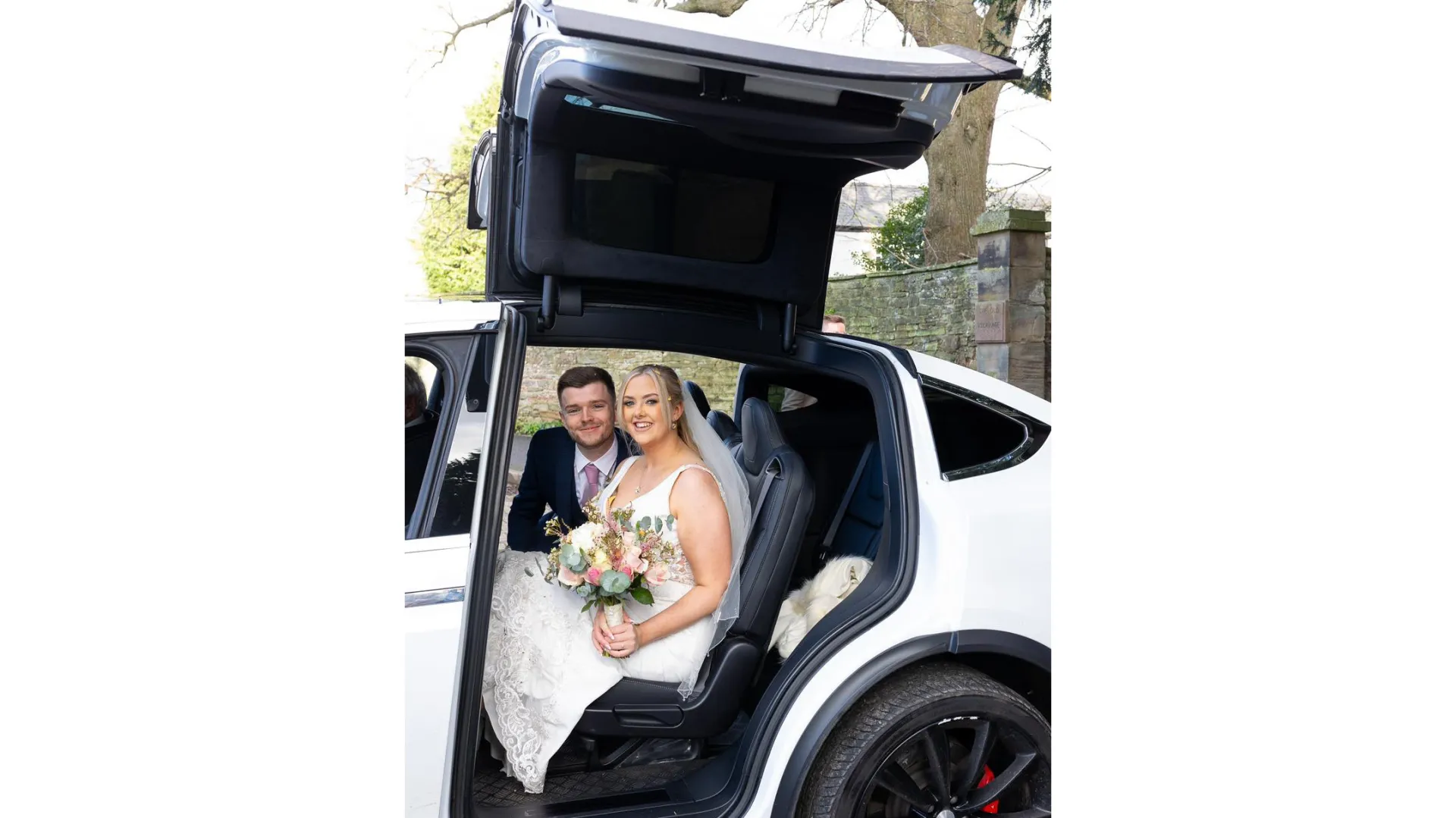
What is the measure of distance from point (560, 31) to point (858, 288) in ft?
30.2

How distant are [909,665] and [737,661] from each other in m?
0.43

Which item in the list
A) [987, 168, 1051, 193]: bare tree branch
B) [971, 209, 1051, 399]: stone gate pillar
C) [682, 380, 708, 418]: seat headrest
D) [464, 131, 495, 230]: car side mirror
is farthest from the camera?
[987, 168, 1051, 193]: bare tree branch

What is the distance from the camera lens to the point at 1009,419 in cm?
254

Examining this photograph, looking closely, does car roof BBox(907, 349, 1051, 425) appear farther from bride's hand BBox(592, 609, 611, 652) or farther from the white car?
bride's hand BBox(592, 609, 611, 652)

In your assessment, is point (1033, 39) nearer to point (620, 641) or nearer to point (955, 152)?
point (955, 152)

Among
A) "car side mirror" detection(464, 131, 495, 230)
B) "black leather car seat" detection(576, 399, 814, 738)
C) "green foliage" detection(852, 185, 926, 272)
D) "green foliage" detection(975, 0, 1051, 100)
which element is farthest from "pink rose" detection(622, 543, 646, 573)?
"green foliage" detection(852, 185, 926, 272)

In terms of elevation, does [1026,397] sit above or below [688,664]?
above

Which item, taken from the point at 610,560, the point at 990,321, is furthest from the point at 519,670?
the point at 990,321

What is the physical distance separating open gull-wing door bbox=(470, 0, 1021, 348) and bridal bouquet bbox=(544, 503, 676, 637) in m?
0.51

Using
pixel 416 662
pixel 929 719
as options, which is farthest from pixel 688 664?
pixel 416 662

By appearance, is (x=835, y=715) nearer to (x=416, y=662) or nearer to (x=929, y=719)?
(x=929, y=719)

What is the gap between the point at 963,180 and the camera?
10.9m

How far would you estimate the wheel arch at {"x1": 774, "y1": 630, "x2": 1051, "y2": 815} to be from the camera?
2160 mm

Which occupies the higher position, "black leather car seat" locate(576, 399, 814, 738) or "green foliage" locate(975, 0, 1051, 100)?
"green foliage" locate(975, 0, 1051, 100)
